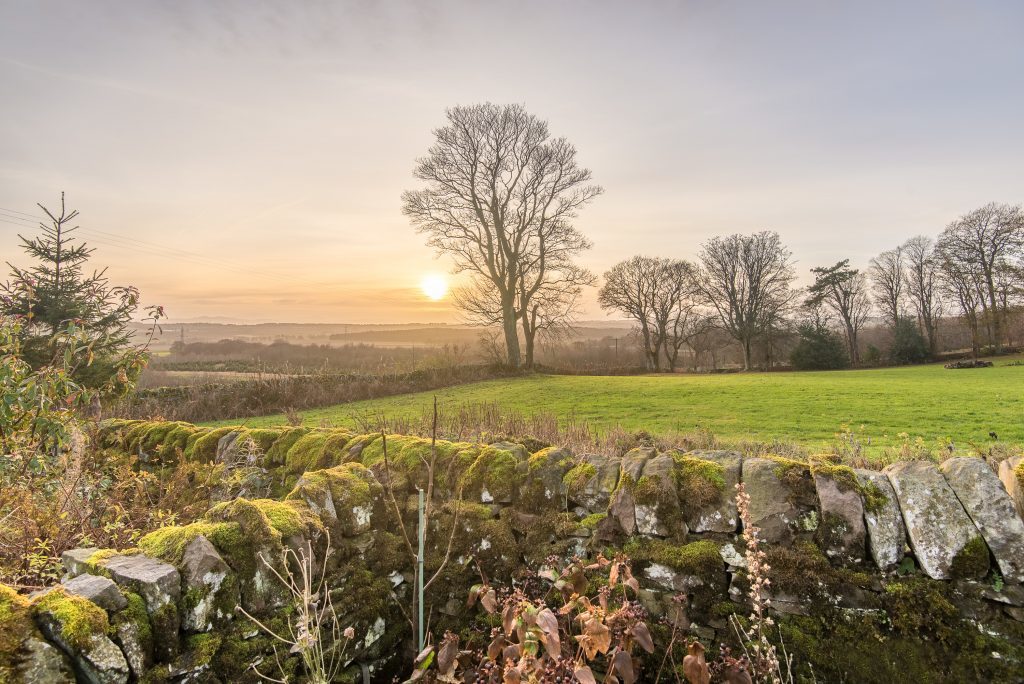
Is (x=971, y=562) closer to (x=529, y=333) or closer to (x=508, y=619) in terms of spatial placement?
(x=508, y=619)

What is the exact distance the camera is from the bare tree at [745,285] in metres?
36.9

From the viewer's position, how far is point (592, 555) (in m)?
3.53

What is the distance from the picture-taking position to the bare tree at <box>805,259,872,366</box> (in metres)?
39.4

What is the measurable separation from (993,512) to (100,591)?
4714mm

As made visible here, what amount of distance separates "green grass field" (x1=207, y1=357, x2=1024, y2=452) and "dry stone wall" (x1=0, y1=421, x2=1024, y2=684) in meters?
4.47

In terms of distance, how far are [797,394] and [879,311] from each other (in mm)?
35386

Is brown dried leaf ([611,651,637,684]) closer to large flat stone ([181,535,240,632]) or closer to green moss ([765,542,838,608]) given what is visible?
green moss ([765,542,838,608])

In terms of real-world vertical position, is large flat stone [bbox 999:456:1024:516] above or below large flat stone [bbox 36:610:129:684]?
above

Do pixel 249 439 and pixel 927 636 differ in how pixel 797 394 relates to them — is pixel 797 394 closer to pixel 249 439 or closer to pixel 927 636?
pixel 927 636

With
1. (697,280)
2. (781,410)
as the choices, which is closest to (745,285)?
(697,280)

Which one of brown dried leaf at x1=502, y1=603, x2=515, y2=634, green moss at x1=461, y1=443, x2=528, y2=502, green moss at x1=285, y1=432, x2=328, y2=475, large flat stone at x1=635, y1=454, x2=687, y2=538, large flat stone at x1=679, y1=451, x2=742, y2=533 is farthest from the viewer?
green moss at x1=285, y1=432, x2=328, y2=475

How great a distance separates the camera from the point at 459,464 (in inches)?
165

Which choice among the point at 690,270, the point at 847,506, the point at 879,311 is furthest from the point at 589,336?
the point at 847,506

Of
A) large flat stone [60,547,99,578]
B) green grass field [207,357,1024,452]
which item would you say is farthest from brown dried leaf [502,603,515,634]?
green grass field [207,357,1024,452]
